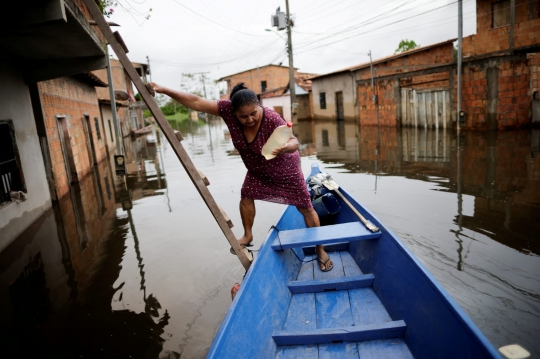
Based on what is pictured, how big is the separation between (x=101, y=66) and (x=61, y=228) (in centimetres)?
313

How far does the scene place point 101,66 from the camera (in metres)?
6.61

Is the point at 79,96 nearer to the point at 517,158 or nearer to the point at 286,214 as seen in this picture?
the point at 286,214

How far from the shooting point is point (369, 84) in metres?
17.1

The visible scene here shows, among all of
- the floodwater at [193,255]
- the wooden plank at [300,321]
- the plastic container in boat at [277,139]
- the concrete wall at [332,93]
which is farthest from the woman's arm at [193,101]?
the concrete wall at [332,93]

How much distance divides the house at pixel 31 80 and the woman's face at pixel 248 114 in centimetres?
269

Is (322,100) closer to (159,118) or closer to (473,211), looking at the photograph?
(473,211)

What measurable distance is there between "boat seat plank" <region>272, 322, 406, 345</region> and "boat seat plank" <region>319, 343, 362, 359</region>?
0.03 m

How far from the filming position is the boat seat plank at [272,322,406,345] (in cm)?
213

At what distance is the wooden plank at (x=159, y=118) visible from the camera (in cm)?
207

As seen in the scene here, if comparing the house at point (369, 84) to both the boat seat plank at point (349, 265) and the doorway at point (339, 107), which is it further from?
the boat seat plank at point (349, 265)

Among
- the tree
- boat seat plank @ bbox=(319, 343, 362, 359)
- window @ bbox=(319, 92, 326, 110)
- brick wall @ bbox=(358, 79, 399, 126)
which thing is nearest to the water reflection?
boat seat plank @ bbox=(319, 343, 362, 359)

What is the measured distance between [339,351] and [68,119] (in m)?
9.38

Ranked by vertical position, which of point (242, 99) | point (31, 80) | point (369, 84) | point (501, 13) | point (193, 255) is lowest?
point (193, 255)

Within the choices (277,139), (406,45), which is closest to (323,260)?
(277,139)
